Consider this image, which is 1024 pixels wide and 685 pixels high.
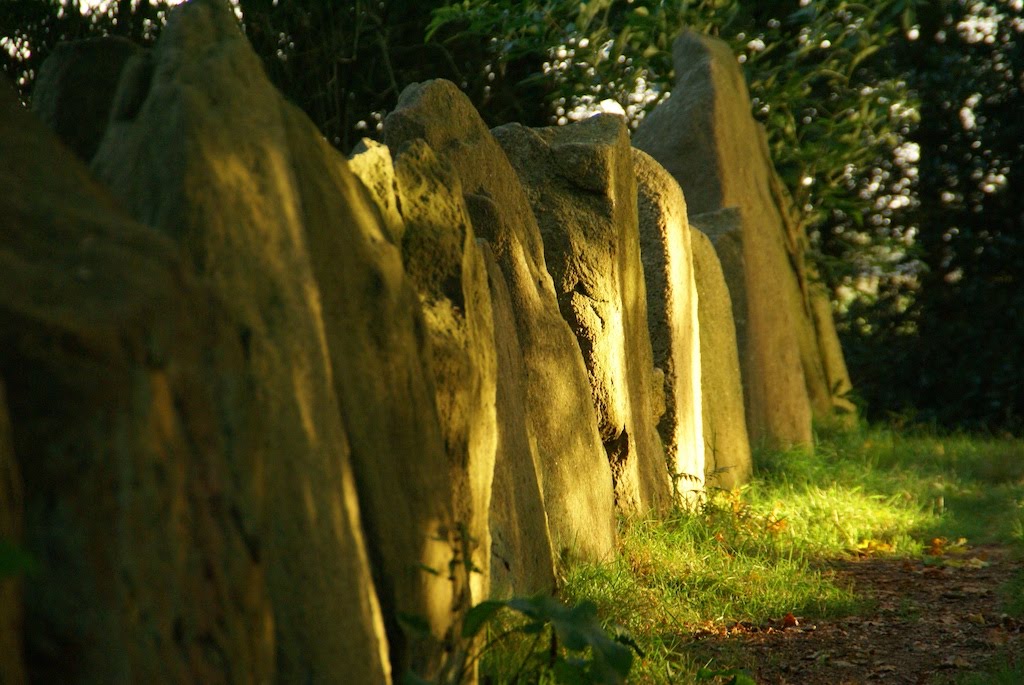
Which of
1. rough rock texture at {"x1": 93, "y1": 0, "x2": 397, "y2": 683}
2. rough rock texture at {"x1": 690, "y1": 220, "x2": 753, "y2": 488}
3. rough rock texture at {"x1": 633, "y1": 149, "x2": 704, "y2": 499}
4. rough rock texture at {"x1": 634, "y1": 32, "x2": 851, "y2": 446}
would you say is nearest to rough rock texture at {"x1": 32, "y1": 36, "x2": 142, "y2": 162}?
rough rock texture at {"x1": 93, "y1": 0, "x2": 397, "y2": 683}

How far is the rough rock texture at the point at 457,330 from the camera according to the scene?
8.03 feet

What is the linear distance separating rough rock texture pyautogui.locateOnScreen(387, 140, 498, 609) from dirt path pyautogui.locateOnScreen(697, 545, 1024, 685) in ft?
4.38

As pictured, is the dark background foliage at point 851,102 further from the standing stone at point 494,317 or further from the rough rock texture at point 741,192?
the standing stone at point 494,317

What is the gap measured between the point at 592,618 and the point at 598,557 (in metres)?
1.61

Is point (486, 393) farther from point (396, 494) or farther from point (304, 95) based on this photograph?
point (304, 95)

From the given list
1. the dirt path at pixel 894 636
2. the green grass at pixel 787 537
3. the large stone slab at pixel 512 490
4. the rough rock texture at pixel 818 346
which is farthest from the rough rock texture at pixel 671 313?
the rough rock texture at pixel 818 346

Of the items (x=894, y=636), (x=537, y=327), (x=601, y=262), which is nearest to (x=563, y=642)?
(x=537, y=327)

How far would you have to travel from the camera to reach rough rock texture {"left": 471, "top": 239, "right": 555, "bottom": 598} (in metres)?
3.08

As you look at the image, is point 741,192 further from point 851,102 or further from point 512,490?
point 512,490

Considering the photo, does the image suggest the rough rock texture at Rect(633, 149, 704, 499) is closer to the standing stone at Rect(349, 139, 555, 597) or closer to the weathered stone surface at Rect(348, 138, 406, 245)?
the standing stone at Rect(349, 139, 555, 597)

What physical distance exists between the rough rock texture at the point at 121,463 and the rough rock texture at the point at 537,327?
203 centimetres

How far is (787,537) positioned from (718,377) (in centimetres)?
157

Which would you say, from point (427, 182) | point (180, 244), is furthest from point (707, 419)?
point (180, 244)

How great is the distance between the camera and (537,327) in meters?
3.79
